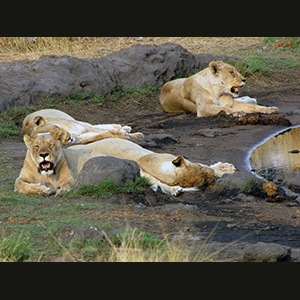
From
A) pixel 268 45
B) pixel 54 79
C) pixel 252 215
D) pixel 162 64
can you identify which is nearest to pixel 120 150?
A: pixel 252 215

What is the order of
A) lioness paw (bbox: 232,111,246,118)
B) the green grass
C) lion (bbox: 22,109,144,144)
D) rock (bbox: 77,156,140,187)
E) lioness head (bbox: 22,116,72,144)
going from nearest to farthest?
1. rock (bbox: 77,156,140,187)
2. lioness head (bbox: 22,116,72,144)
3. lion (bbox: 22,109,144,144)
4. lioness paw (bbox: 232,111,246,118)
5. the green grass

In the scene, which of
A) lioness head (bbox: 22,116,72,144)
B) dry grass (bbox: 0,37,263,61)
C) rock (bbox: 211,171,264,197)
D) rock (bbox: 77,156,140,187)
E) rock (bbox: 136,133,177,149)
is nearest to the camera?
rock (bbox: 77,156,140,187)

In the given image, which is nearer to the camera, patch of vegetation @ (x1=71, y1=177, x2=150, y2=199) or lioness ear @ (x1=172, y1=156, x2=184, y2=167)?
patch of vegetation @ (x1=71, y1=177, x2=150, y2=199)

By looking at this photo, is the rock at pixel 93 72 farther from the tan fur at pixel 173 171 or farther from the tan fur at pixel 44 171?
the tan fur at pixel 44 171

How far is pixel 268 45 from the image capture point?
23.3 meters

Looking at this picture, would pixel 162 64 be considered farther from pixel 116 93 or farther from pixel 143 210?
pixel 143 210

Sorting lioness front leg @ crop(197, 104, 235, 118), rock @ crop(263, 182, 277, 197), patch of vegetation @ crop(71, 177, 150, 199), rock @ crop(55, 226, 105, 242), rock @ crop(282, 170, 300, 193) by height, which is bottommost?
lioness front leg @ crop(197, 104, 235, 118)

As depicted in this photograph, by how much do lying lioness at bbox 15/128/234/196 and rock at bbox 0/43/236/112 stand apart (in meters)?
5.55

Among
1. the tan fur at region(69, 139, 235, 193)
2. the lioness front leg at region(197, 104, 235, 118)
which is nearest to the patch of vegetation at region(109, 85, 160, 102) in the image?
the lioness front leg at region(197, 104, 235, 118)

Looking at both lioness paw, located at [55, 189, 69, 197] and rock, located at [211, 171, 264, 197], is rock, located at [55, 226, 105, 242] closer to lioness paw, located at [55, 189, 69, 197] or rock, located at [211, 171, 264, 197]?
lioness paw, located at [55, 189, 69, 197]

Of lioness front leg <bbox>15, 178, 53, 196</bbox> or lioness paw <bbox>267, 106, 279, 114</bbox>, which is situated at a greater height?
lioness front leg <bbox>15, 178, 53, 196</bbox>

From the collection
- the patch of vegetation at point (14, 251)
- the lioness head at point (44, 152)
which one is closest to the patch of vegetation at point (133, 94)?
the lioness head at point (44, 152)

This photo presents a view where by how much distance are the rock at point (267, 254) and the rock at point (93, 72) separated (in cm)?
995

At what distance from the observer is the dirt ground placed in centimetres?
696
